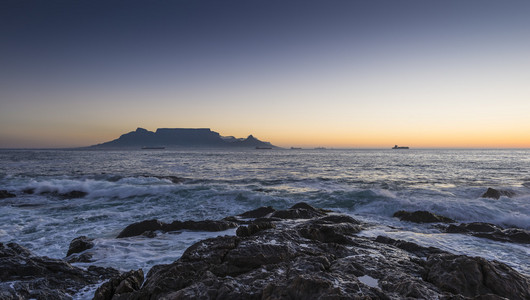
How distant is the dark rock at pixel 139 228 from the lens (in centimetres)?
867

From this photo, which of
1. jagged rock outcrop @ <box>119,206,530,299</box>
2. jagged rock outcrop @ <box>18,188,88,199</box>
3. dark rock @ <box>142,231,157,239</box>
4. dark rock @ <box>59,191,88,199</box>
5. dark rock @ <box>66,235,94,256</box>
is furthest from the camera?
jagged rock outcrop @ <box>18,188,88,199</box>

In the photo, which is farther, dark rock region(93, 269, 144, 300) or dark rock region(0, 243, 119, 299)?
dark rock region(0, 243, 119, 299)

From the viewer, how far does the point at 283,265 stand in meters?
4.41

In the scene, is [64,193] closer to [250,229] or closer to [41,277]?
[41,277]

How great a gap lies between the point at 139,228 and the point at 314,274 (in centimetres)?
725

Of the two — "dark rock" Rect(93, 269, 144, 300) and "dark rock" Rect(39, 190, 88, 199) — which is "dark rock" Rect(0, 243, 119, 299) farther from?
"dark rock" Rect(39, 190, 88, 199)

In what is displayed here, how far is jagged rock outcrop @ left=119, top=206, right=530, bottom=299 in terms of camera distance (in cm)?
336

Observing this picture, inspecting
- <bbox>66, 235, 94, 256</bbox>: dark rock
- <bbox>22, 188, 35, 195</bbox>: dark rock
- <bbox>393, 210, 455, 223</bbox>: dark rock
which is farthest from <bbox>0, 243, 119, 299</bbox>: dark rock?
<bbox>22, 188, 35, 195</bbox>: dark rock

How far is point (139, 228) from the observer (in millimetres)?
8914

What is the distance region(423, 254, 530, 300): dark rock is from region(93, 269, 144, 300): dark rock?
4710 millimetres

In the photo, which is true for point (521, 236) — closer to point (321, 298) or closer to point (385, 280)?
point (385, 280)

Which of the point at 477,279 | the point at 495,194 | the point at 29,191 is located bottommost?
the point at 29,191

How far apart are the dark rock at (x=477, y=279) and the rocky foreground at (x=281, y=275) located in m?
0.01

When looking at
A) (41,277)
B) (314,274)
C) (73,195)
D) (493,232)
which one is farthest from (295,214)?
(73,195)
